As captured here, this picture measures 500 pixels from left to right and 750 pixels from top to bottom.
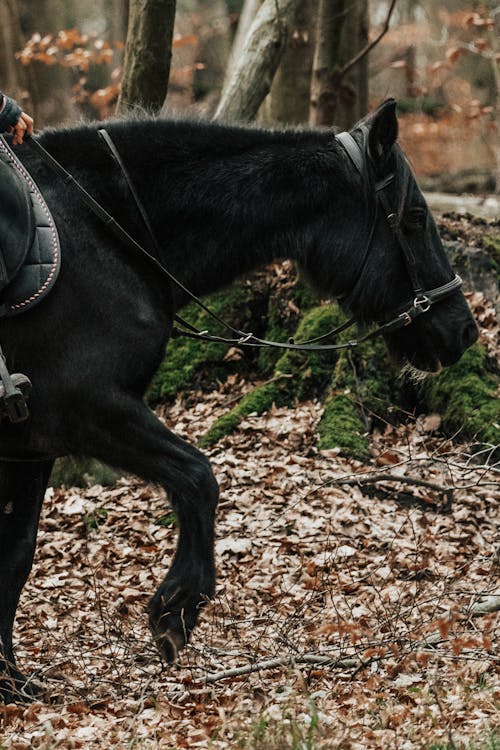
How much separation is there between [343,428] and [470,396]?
3.74 feet

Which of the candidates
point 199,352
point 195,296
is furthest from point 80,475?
point 195,296

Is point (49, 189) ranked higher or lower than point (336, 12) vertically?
lower

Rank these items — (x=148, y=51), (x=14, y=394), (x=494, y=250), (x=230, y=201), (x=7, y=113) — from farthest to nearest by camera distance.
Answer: (x=494, y=250), (x=148, y=51), (x=230, y=201), (x=7, y=113), (x=14, y=394)

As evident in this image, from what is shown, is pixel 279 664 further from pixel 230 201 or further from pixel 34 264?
pixel 230 201

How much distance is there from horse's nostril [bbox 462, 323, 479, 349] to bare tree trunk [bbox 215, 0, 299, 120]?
448 centimetres

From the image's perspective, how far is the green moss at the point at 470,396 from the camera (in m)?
8.30

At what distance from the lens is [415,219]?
5.39m

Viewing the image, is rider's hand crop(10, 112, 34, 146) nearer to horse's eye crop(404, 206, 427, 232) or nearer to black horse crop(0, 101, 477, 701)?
black horse crop(0, 101, 477, 701)

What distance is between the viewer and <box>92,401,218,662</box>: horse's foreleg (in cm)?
455

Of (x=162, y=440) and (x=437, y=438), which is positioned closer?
(x=162, y=440)

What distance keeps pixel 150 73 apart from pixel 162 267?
4612 mm

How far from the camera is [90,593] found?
23.1ft

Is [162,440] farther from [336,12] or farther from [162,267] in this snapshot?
[336,12]

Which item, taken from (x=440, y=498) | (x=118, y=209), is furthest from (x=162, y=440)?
(x=440, y=498)
